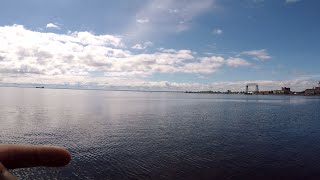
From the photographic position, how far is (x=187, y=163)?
3356 cm

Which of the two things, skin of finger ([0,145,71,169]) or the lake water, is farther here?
the lake water

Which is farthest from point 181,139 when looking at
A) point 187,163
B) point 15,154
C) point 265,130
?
point 15,154

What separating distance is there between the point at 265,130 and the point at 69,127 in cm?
4250

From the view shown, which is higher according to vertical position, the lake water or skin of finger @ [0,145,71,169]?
skin of finger @ [0,145,71,169]

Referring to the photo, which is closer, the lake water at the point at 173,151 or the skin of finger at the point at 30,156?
the skin of finger at the point at 30,156

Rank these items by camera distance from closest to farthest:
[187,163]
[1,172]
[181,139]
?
[1,172]
[187,163]
[181,139]

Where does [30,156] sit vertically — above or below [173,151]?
above

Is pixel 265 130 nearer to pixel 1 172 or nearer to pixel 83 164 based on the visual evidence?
pixel 83 164

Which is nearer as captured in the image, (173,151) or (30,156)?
(30,156)

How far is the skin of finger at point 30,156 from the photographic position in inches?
87.0

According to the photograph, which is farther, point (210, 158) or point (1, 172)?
point (210, 158)

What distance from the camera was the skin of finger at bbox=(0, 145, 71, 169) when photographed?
2211 mm

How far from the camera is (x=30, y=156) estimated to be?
7.64 feet

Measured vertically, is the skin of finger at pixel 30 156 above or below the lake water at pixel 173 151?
above
